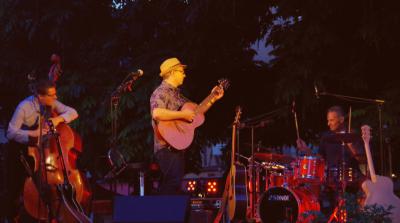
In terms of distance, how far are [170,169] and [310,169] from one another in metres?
2.26

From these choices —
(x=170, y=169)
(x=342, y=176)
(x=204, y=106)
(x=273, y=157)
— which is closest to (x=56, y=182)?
(x=170, y=169)

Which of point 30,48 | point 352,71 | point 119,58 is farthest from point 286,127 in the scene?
point 30,48

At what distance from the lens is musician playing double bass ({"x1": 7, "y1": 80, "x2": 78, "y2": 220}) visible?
8.20m

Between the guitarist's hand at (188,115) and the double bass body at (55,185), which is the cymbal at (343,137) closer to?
the guitarist's hand at (188,115)

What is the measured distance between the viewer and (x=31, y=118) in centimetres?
846

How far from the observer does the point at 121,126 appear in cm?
1243

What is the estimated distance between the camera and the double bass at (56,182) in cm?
779

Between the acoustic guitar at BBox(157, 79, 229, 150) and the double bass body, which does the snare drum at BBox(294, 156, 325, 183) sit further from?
the double bass body

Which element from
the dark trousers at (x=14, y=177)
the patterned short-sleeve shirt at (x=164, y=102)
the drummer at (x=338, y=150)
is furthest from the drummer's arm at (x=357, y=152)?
the dark trousers at (x=14, y=177)

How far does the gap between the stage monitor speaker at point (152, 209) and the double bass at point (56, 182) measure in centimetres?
205

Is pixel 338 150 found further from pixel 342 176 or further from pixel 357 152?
pixel 342 176

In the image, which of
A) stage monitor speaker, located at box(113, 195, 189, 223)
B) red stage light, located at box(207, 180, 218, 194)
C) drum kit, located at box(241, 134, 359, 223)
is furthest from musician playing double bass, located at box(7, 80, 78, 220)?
drum kit, located at box(241, 134, 359, 223)

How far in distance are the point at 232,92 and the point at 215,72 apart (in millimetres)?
673

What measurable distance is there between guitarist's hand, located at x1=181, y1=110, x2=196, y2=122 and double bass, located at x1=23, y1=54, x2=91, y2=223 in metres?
1.27
